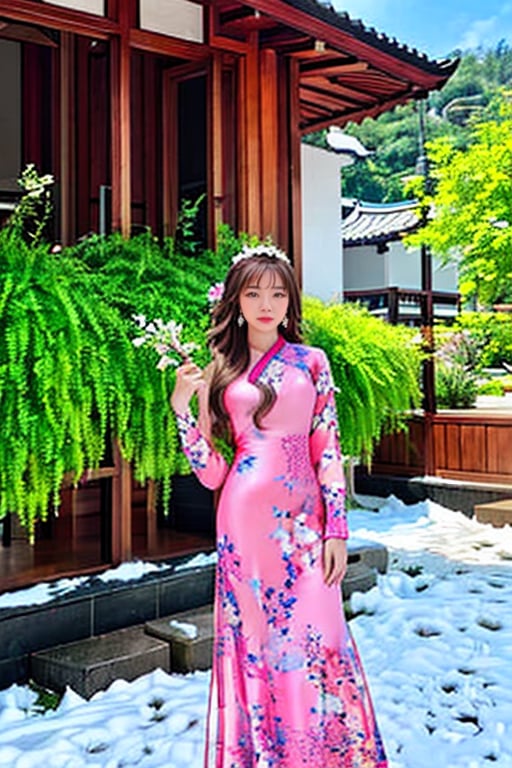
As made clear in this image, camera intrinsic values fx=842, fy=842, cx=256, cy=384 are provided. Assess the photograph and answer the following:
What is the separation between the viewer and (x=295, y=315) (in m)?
2.79

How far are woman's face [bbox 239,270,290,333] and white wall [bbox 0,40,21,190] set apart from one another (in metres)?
5.20

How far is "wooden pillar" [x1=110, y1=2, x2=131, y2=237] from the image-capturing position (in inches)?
200

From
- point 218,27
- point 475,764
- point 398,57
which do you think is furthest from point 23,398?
point 398,57

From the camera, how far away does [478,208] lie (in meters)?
9.09

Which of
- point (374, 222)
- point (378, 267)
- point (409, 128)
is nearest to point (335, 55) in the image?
point (374, 222)

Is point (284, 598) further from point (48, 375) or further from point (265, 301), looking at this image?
point (48, 375)

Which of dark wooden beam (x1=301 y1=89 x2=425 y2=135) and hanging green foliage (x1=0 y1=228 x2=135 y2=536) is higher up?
dark wooden beam (x1=301 y1=89 x2=425 y2=135)

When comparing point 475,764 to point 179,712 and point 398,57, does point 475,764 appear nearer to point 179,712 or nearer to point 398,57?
point 179,712

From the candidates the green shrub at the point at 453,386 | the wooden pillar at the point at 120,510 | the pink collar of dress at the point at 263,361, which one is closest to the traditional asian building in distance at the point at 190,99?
the wooden pillar at the point at 120,510

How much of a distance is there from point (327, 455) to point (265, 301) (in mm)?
524

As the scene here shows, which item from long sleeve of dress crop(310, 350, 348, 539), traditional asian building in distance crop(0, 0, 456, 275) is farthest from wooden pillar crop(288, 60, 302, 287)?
long sleeve of dress crop(310, 350, 348, 539)

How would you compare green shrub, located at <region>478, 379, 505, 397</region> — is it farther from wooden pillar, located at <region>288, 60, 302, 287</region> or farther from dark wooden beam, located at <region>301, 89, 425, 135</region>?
wooden pillar, located at <region>288, 60, 302, 287</region>

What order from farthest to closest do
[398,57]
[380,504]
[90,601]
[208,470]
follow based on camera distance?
[380,504] → [398,57] → [90,601] → [208,470]

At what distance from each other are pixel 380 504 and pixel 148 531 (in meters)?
4.57
